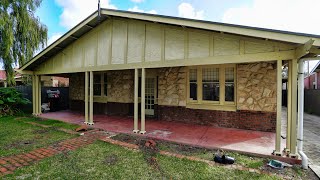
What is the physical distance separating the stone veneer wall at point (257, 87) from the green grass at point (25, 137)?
6225 millimetres

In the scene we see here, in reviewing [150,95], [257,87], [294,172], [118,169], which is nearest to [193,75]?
[257,87]

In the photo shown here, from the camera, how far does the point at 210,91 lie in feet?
24.7

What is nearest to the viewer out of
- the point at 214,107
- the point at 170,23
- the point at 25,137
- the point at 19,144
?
the point at 19,144

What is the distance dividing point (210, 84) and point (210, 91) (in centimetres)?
29

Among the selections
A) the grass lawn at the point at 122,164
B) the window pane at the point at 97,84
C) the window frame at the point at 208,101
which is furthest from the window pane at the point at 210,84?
the window pane at the point at 97,84

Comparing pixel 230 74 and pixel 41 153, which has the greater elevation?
pixel 230 74

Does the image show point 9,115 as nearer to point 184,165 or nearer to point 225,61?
point 184,165

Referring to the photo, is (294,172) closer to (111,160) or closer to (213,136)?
(213,136)

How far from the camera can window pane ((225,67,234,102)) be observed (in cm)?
707

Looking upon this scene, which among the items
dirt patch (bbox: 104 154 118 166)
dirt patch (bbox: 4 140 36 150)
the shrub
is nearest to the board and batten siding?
dirt patch (bbox: 104 154 118 166)

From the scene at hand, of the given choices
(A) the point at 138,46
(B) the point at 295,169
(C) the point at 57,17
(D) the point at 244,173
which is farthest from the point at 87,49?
(C) the point at 57,17

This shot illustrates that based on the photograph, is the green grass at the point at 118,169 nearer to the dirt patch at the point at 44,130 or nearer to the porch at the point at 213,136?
the porch at the point at 213,136

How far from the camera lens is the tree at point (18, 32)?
1125 centimetres

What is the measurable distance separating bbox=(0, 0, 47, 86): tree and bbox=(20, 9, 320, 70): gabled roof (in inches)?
140
